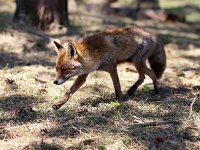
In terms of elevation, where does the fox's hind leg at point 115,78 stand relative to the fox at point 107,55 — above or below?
below

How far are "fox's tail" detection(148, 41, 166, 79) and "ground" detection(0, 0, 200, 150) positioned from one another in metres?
0.34

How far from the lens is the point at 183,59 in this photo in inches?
454

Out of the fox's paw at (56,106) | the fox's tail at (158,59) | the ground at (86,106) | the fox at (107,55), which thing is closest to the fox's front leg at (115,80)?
the fox at (107,55)

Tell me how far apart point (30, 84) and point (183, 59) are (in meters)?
4.66

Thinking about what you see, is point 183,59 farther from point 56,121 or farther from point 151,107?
point 56,121

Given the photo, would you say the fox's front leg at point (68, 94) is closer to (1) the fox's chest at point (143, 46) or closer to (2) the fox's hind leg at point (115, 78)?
(2) the fox's hind leg at point (115, 78)

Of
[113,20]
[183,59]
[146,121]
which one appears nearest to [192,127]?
[146,121]

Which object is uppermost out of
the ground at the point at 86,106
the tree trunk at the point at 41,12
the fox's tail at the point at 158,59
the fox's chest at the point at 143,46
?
the tree trunk at the point at 41,12

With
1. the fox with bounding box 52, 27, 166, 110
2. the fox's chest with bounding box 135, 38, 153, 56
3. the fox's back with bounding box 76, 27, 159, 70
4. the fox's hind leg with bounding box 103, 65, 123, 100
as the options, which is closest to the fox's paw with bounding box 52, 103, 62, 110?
the fox with bounding box 52, 27, 166, 110

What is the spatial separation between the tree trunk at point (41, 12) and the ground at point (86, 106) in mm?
256

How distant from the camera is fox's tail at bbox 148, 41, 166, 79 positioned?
28.5ft

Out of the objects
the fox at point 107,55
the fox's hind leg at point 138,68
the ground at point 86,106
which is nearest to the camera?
the ground at point 86,106

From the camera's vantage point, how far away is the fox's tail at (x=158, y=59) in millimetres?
8680

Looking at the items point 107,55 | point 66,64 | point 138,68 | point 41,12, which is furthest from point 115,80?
point 41,12
